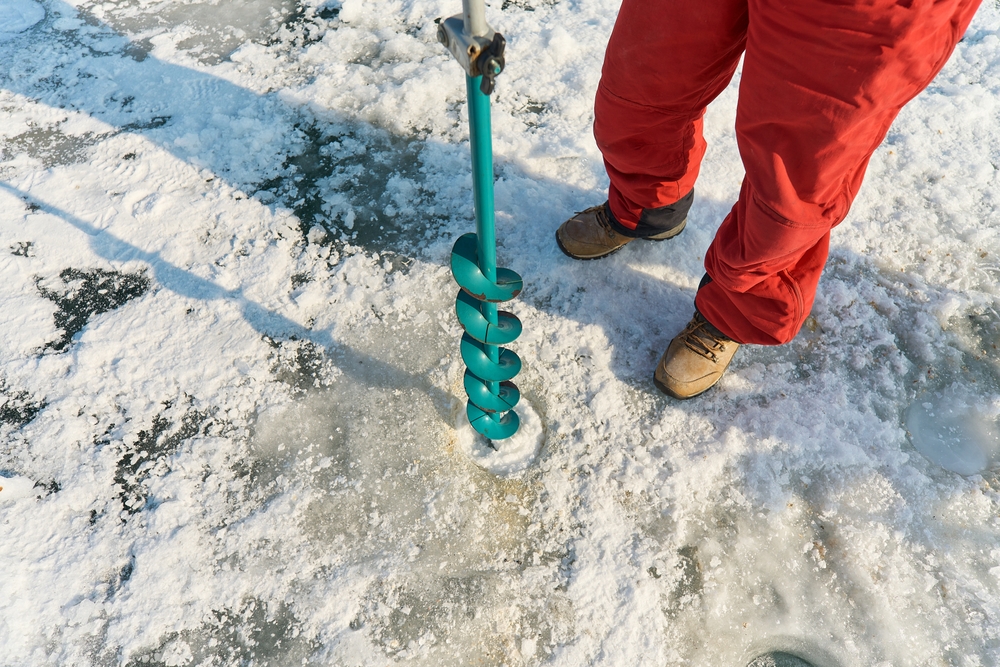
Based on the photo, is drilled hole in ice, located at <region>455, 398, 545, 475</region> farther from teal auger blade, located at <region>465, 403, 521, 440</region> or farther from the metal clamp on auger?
the metal clamp on auger

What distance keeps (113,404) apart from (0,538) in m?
0.42

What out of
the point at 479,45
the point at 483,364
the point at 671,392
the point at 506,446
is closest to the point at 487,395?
the point at 483,364

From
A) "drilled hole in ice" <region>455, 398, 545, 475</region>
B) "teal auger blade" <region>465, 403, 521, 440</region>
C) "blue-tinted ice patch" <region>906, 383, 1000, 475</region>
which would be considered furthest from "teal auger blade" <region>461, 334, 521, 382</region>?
"blue-tinted ice patch" <region>906, 383, 1000, 475</region>

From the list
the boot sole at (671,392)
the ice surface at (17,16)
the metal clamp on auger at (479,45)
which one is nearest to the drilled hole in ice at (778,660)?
the boot sole at (671,392)

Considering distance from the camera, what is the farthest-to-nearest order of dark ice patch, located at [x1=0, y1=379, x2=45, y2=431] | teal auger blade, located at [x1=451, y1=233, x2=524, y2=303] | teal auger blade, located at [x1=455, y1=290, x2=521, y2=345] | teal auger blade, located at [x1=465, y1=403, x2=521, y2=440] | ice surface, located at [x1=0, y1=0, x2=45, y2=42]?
ice surface, located at [x1=0, y1=0, x2=45, y2=42]
dark ice patch, located at [x1=0, y1=379, x2=45, y2=431]
teal auger blade, located at [x1=465, y1=403, x2=521, y2=440]
teal auger blade, located at [x1=455, y1=290, x2=521, y2=345]
teal auger blade, located at [x1=451, y1=233, x2=524, y2=303]

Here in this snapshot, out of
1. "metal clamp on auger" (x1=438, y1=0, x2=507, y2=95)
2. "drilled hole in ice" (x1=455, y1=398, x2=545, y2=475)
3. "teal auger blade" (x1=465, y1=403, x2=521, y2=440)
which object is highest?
"metal clamp on auger" (x1=438, y1=0, x2=507, y2=95)

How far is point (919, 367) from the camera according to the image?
1.87m

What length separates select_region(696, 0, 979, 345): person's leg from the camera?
108 centimetres

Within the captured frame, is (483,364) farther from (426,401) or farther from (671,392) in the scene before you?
(671,392)

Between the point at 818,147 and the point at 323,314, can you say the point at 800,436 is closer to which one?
the point at 818,147

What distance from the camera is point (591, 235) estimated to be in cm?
200

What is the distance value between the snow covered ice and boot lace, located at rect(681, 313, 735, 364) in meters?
0.14

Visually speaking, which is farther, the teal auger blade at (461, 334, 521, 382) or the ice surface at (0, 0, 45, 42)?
the ice surface at (0, 0, 45, 42)

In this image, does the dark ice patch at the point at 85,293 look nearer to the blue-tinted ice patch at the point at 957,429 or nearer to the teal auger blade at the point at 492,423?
the teal auger blade at the point at 492,423
